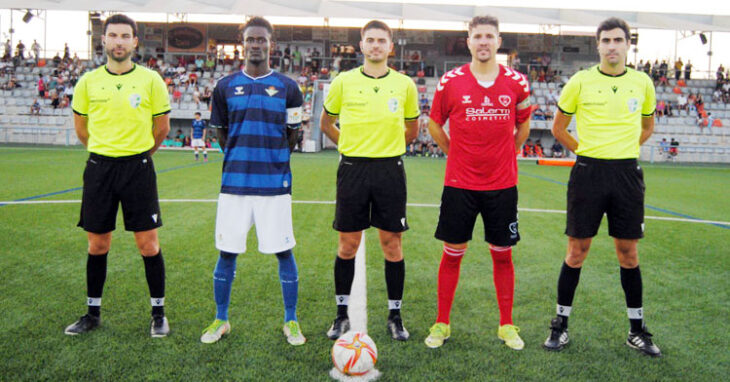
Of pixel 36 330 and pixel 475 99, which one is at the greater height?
pixel 475 99

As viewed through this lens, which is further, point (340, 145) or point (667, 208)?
point (667, 208)

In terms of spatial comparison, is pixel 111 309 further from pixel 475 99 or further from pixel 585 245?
pixel 585 245

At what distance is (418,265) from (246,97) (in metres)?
2.93

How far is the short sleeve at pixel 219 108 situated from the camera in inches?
144

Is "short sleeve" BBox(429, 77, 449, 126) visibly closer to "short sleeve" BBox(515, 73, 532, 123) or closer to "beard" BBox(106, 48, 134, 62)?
"short sleeve" BBox(515, 73, 532, 123)

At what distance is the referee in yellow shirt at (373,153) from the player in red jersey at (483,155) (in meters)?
0.30

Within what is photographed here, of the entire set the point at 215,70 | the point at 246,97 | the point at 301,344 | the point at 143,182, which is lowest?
the point at 301,344

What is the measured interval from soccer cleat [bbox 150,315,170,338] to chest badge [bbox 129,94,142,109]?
1.48m

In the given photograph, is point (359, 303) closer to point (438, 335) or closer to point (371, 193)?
point (438, 335)

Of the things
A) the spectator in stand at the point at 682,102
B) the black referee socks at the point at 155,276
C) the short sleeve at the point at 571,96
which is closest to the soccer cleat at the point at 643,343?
the short sleeve at the point at 571,96

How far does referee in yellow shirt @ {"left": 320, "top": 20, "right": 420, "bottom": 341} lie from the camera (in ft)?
12.5

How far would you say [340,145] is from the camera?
391 centimetres

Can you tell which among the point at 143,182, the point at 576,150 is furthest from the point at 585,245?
the point at 143,182

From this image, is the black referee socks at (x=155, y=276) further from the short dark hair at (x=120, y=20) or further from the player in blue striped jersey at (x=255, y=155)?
the short dark hair at (x=120, y=20)
